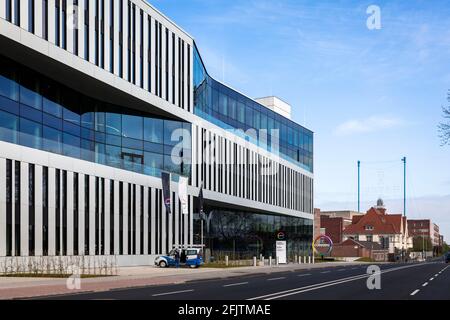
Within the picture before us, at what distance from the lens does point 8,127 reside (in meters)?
37.9

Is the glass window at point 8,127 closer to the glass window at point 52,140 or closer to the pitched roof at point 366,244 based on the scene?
the glass window at point 52,140

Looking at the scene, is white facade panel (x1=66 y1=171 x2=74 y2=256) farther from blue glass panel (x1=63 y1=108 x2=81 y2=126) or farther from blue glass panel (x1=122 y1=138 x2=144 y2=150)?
blue glass panel (x1=122 y1=138 x2=144 y2=150)

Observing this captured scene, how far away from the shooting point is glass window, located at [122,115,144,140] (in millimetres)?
51438

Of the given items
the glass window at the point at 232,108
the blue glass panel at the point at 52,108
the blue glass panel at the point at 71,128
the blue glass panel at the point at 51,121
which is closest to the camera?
the blue glass panel at the point at 51,121

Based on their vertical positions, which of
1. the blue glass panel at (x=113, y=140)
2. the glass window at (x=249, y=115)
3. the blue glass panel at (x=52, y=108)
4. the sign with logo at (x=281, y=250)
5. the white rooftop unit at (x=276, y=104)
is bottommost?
the sign with logo at (x=281, y=250)

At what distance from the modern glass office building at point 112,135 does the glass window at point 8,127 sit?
0.07 meters

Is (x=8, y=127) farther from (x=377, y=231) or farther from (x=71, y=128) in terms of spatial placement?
(x=377, y=231)

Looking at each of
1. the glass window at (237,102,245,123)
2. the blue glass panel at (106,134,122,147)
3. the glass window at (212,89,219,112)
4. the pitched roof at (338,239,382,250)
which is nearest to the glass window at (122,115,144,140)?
the blue glass panel at (106,134,122,147)

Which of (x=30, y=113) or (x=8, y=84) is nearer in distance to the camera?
(x=8, y=84)

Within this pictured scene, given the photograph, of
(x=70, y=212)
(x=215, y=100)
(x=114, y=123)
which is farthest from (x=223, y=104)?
(x=70, y=212)

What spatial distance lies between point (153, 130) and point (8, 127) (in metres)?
17.6

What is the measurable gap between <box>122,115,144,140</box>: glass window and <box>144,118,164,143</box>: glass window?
23.2 inches

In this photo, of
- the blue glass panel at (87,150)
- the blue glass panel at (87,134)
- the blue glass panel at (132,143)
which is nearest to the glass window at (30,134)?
the blue glass panel at (87,150)

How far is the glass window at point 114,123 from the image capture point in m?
50.0
